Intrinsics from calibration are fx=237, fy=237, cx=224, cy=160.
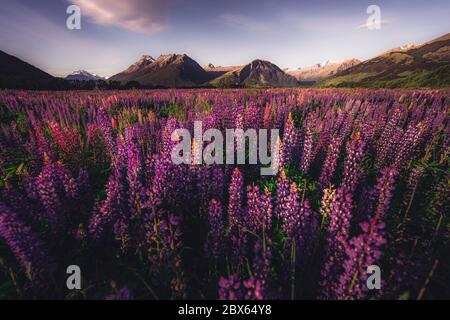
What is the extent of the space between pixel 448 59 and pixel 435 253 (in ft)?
579

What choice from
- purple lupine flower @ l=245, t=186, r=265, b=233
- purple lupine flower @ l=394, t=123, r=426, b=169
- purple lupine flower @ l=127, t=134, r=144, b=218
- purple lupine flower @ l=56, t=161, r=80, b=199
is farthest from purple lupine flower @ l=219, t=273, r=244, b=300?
purple lupine flower @ l=394, t=123, r=426, b=169

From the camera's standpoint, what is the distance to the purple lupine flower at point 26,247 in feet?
6.28

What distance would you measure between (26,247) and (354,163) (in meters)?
3.46

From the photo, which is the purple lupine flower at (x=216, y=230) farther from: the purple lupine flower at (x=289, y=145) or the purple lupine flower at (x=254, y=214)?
the purple lupine flower at (x=289, y=145)

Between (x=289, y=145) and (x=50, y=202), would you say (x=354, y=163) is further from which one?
(x=50, y=202)

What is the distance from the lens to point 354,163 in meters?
Answer: 2.93

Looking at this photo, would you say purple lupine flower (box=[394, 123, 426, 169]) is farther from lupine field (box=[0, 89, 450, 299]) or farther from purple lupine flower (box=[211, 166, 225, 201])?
purple lupine flower (box=[211, 166, 225, 201])

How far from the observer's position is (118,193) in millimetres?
2488

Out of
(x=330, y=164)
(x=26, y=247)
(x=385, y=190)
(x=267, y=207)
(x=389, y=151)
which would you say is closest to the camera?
(x=26, y=247)

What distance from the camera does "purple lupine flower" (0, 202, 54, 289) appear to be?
1.92m

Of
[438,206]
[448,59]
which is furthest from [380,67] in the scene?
[438,206]

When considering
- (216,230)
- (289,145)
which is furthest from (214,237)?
(289,145)

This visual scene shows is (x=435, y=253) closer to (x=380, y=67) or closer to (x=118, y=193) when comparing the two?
(x=118, y=193)
